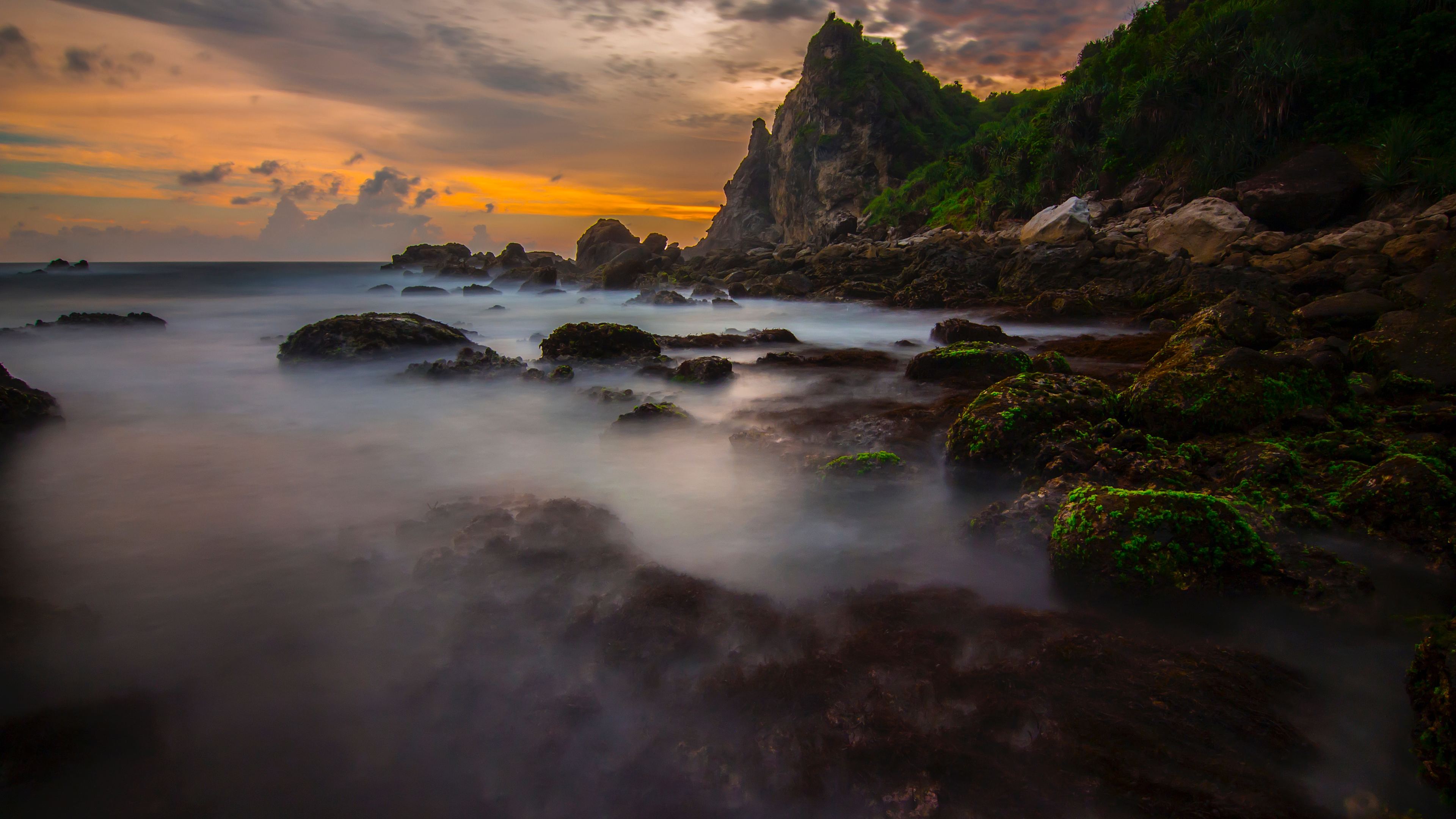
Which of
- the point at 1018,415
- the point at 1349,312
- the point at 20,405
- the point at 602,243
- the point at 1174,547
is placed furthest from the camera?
the point at 602,243

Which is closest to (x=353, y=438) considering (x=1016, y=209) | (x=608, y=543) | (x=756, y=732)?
(x=608, y=543)

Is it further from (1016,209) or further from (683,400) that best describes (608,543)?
(1016,209)

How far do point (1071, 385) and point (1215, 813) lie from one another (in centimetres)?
439

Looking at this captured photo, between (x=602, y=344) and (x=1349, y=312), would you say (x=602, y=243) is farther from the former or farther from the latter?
(x=1349, y=312)

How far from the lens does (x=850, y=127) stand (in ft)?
200

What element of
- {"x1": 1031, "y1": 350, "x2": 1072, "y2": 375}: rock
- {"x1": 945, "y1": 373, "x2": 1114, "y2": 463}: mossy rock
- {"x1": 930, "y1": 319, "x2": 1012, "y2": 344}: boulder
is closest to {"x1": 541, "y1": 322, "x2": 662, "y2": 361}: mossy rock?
{"x1": 930, "y1": 319, "x2": 1012, "y2": 344}: boulder

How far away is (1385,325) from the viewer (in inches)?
277

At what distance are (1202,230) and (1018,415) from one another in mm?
16447

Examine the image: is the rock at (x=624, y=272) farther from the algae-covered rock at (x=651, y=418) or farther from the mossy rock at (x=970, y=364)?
the algae-covered rock at (x=651, y=418)

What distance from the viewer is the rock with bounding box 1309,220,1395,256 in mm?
12852

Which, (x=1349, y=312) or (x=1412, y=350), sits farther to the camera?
(x=1349, y=312)

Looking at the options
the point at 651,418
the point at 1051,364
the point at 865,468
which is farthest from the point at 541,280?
the point at 865,468

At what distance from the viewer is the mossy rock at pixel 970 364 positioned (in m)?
8.25

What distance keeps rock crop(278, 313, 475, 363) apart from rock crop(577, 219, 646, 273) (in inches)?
1693
